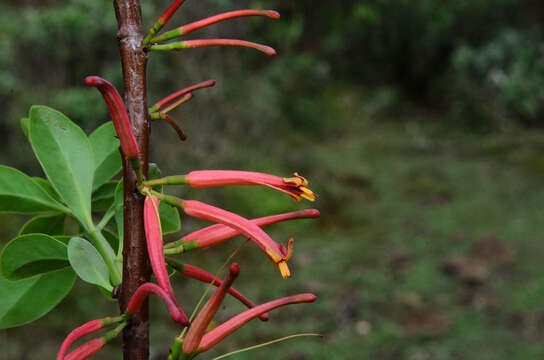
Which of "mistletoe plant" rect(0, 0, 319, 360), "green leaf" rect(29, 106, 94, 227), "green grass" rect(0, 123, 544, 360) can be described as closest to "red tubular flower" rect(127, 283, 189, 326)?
"mistletoe plant" rect(0, 0, 319, 360)

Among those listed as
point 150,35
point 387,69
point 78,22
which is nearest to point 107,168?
point 150,35

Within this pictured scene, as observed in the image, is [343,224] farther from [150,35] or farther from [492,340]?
[150,35]

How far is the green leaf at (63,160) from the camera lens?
14.6 inches

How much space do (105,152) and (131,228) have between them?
0.14 m

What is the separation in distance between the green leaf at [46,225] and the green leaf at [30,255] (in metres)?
0.08

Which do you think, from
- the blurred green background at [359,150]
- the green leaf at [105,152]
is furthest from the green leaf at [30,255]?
the blurred green background at [359,150]

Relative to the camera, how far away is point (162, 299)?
0.25 meters

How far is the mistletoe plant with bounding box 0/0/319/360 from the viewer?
28cm

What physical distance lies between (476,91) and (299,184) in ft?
16.2

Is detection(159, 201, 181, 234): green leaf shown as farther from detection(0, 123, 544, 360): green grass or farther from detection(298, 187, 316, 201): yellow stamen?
detection(0, 123, 544, 360): green grass

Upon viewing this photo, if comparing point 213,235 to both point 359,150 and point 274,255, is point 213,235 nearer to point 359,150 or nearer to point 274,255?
point 274,255

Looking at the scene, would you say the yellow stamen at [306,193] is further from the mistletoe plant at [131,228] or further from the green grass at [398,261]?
the green grass at [398,261]

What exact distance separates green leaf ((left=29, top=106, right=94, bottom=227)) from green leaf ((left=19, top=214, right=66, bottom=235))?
0.16 feet

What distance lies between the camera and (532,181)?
11.8ft
